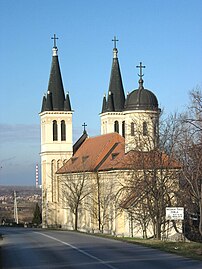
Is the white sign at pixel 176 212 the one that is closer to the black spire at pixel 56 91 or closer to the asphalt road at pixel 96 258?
the asphalt road at pixel 96 258

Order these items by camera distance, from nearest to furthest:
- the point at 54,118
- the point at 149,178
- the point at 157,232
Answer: the point at 157,232 → the point at 149,178 → the point at 54,118

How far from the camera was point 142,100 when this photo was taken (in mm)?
61938

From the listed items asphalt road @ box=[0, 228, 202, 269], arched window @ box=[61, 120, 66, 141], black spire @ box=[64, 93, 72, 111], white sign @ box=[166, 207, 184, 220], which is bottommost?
asphalt road @ box=[0, 228, 202, 269]

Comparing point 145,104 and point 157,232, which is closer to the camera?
point 157,232

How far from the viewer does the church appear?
50.1m

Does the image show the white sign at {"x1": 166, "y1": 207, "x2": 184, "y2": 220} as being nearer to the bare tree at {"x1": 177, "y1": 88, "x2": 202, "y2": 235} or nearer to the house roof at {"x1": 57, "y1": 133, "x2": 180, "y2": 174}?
the bare tree at {"x1": 177, "y1": 88, "x2": 202, "y2": 235}

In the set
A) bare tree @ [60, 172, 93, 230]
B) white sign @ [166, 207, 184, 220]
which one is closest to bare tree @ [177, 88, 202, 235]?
white sign @ [166, 207, 184, 220]

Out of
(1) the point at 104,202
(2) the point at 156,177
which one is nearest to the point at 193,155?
(2) the point at 156,177

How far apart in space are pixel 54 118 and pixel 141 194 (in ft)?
109

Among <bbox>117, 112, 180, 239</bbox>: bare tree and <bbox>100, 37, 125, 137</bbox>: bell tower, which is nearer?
<bbox>117, 112, 180, 239</bbox>: bare tree

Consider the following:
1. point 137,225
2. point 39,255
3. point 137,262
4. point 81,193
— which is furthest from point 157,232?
point 81,193

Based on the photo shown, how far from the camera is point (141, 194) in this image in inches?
1906

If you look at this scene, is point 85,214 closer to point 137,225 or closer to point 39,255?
point 137,225

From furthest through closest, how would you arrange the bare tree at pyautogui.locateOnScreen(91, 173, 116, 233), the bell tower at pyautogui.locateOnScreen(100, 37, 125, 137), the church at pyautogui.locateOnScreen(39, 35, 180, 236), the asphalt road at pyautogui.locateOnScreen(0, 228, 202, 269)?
the bell tower at pyautogui.locateOnScreen(100, 37, 125, 137) → the bare tree at pyautogui.locateOnScreen(91, 173, 116, 233) → the church at pyautogui.locateOnScreen(39, 35, 180, 236) → the asphalt road at pyautogui.locateOnScreen(0, 228, 202, 269)
